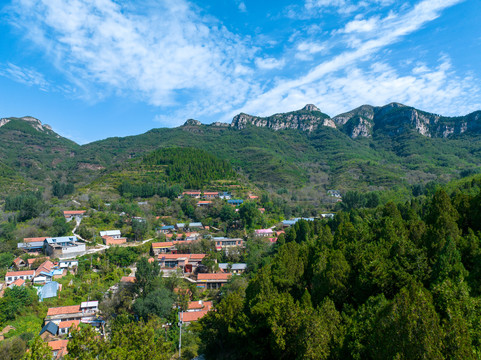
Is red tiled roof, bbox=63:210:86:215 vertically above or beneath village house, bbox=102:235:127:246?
above

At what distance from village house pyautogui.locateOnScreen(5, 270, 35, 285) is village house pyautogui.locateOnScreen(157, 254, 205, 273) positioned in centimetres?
1298

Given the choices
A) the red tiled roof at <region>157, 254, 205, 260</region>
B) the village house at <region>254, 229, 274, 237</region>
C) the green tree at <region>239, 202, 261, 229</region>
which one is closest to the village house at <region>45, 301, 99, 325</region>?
the red tiled roof at <region>157, 254, 205, 260</region>

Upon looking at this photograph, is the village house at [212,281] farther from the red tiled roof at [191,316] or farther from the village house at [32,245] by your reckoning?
the village house at [32,245]

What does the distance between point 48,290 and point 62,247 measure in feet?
27.6

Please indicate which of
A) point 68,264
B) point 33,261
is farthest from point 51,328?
point 33,261

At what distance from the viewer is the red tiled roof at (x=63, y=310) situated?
24.9 m

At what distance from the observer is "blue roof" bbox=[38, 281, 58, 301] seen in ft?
89.2

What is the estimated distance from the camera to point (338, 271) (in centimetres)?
1462

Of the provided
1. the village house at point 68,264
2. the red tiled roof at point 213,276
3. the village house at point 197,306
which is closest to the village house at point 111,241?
the village house at point 68,264

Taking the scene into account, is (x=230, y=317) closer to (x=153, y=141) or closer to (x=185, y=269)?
(x=185, y=269)

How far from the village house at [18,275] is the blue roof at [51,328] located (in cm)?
819

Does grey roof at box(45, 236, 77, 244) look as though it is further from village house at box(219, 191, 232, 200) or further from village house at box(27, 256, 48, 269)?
village house at box(219, 191, 232, 200)

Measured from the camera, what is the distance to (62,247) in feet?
115

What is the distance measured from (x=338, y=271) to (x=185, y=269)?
24688 millimetres
